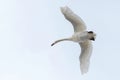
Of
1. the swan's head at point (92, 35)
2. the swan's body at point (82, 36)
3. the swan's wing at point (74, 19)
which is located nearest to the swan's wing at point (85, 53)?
the swan's body at point (82, 36)

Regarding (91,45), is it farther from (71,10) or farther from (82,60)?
(71,10)

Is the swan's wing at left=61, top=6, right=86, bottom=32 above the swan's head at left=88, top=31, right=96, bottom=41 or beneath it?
above

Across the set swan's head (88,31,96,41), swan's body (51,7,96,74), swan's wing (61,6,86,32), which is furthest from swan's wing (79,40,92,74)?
swan's head (88,31,96,41)

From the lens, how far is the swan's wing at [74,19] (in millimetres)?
29375

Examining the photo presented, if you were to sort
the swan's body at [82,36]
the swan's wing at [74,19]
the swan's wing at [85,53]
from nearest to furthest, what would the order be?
the swan's body at [82,36]
the swan's wing at [74,19]
the swan's wing at [85,53]

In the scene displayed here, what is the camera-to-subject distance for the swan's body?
2839 cm

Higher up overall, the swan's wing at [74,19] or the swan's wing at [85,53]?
the swan's wing at [74,19]

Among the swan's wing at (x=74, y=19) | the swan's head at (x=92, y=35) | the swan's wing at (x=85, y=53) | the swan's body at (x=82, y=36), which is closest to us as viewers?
the swan's head at (x=92, y=35)

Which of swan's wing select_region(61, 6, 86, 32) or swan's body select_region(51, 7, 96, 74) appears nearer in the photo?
swan's body select_region(51, 7, 96, 74)

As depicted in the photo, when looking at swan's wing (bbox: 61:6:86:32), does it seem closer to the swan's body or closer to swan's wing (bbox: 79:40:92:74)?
the swan's body

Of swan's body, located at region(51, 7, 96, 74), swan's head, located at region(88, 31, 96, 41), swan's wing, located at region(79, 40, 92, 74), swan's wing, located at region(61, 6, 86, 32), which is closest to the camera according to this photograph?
swan's head, located at region(88, 31, 96, 41)

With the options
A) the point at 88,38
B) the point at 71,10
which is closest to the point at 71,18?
the point at 71,10

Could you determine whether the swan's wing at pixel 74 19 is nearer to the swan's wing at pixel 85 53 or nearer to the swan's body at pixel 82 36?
the swan's body at pixel 82 36

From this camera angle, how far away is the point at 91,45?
101 ft
